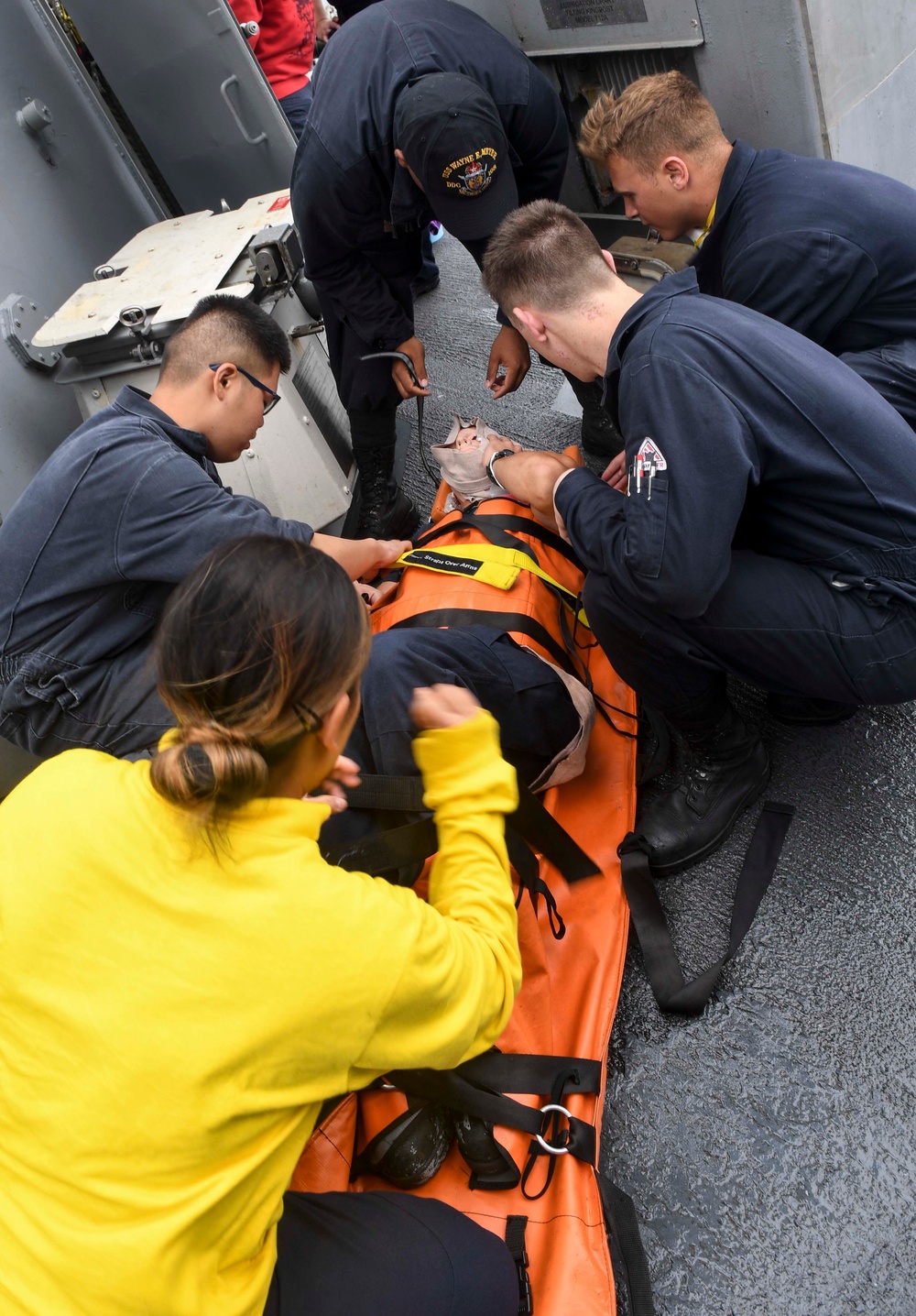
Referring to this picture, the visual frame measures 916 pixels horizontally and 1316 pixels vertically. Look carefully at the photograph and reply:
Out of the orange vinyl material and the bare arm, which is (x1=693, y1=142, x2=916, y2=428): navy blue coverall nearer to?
the orange vinyl material

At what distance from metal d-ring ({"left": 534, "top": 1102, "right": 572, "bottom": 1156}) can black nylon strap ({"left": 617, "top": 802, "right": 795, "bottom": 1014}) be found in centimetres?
36

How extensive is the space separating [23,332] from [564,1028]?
3.16 metres

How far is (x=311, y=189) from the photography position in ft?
8.79

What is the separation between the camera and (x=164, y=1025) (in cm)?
97

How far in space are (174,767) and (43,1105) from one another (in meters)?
0.41

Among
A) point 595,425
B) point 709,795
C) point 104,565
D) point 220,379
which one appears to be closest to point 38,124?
point 220,379

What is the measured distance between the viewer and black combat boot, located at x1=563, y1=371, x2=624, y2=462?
10.0ft

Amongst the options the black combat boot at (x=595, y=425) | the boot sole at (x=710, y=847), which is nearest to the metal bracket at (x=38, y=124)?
the black combat boot at (x=595, y=425)

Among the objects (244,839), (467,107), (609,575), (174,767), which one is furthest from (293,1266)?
(467,107)

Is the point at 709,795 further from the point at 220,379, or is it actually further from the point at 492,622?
the point at 220,379

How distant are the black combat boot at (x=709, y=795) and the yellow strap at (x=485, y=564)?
0.54 meters

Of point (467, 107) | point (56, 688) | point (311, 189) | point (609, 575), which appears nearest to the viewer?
point (609, 575)

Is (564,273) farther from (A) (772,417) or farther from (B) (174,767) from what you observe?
(B) (174,767)

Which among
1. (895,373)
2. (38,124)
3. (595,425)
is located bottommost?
(595,425)
